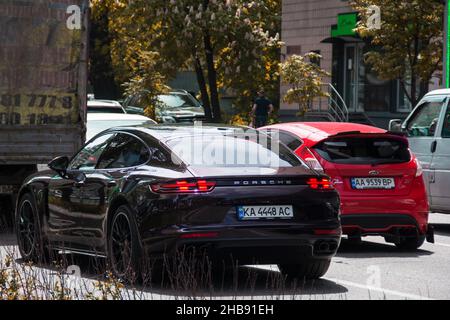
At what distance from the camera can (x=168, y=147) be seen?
11.5 meters

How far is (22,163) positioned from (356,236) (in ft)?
15.4

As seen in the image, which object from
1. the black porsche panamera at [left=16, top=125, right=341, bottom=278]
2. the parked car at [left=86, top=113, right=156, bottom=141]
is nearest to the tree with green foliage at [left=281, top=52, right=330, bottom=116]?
the parked car at [left=86, top=113, right=156, bottom=141]

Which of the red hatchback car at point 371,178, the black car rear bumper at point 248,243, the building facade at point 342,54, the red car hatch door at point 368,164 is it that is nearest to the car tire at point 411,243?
the red hatchback car at point 371,178

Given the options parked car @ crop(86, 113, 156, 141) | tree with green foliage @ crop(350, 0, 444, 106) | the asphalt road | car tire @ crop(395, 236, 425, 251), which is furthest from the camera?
tree with green foliage @ crop(350, 0, 444, 106)

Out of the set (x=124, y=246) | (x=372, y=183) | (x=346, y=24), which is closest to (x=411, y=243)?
(x=372, y=183)

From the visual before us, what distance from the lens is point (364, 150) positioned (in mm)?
15219

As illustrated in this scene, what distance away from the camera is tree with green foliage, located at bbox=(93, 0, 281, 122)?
119ft

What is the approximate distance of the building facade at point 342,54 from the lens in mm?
42656

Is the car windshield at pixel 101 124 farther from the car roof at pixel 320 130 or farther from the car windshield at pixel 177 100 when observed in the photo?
the car windshield at pixel 177 100

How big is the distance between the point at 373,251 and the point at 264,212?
15.0 feet

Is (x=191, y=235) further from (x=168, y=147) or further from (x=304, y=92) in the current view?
(x=304, y=92)

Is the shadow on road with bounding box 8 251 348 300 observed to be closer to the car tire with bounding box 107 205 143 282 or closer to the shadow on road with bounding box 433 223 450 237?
the car tire with bounding box 107 205 143 282

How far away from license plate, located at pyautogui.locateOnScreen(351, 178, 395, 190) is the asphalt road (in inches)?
29.6
